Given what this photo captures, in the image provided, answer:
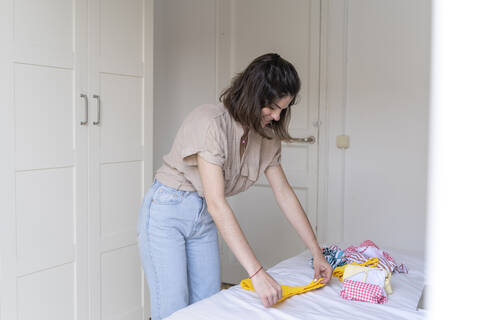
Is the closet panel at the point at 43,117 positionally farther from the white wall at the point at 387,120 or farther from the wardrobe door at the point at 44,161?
the white wall at the point at 387,120

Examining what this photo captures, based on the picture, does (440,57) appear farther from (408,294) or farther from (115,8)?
(115,8)

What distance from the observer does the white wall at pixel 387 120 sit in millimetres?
3064

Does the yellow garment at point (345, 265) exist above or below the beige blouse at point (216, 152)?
below

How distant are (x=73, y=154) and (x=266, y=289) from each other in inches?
50.3

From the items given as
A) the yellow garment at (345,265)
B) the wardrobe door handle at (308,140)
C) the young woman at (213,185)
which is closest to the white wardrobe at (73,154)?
the young woman at (213,185)

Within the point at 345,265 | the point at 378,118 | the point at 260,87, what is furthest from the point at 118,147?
the point at 378,118

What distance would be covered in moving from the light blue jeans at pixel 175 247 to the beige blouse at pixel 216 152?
2.4 inches

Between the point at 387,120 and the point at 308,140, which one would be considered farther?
the point at 308,140

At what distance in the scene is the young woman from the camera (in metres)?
1.62

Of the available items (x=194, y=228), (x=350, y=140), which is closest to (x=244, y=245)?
(x=194, y=228)

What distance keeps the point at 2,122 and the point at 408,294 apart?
1.62 m

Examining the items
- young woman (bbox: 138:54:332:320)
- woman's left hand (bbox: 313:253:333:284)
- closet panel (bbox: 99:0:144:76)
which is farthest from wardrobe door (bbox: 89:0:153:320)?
woman's left hand (bbox: 313:253:333:284)

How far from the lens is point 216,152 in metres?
1.62

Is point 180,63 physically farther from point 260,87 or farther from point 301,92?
point 260,87
